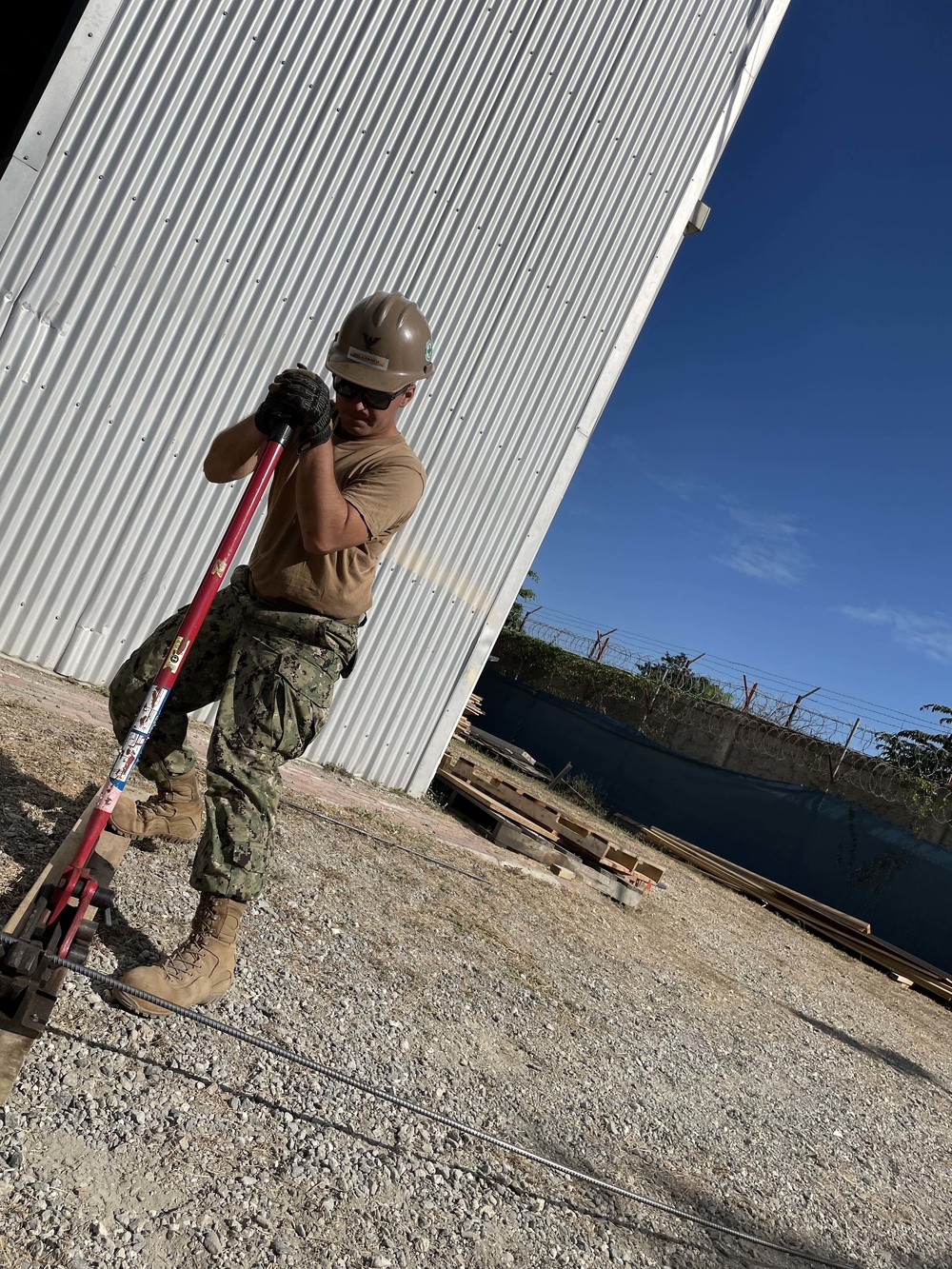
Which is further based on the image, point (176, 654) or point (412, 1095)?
point (412, 1095)

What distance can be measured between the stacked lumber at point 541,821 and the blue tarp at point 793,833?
6.62 meters

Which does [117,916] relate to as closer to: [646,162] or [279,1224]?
[279,1224]

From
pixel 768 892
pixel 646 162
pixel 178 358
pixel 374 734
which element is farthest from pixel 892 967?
pixel 178 358

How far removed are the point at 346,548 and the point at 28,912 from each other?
1304 mm

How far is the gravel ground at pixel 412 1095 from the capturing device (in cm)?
211

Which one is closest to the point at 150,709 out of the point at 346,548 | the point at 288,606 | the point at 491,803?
the point at 288,606

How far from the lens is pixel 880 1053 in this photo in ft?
23.7

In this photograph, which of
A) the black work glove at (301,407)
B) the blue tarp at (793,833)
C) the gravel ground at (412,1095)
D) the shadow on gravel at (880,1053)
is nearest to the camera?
the gravel ground at (412,1095)

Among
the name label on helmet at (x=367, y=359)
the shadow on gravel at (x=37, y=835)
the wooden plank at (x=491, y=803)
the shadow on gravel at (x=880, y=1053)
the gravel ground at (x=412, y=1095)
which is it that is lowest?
the shadow on gravel at (x=880, y=1053)

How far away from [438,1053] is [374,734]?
165 inches

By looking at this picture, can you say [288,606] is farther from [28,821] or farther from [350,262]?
[350,262]

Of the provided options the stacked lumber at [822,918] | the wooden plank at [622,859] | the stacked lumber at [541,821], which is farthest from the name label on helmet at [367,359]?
the stacked lumber at [822,918]

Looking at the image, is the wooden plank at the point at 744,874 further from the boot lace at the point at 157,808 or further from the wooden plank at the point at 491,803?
the boot lace at the point at 157,808

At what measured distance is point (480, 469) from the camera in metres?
7.48
